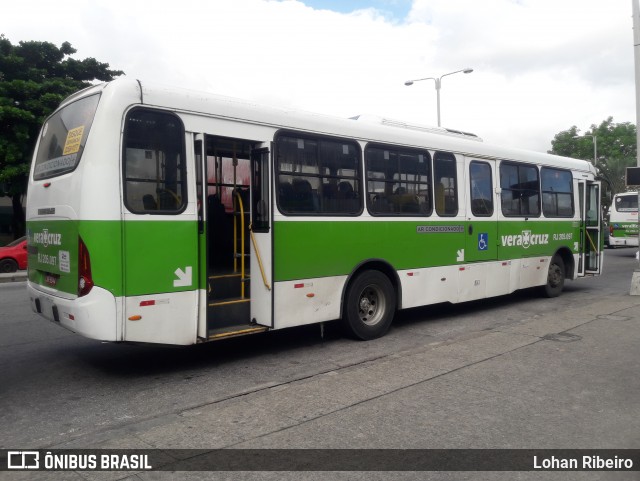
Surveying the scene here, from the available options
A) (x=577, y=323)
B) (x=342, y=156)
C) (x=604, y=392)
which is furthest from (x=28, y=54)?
(x=604, y=392)

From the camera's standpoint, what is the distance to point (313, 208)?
23.5 feet

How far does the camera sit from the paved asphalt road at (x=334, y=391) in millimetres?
4434

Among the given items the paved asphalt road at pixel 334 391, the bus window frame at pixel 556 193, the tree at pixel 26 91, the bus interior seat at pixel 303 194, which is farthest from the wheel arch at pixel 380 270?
the tree at pixel 26 91

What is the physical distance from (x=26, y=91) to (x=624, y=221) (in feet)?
86.0

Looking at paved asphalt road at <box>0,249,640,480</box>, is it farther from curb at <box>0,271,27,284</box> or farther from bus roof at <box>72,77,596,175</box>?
curb at <box>0,271,27,284</box>

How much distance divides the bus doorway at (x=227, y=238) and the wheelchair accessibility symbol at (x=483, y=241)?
4.36 metres

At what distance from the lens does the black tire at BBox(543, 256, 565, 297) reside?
11836 mm

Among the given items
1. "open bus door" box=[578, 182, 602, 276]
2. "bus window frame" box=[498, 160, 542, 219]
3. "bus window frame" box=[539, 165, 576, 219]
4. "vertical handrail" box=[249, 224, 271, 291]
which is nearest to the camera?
"vertical handrail" box=[249, 224, 271, 291]

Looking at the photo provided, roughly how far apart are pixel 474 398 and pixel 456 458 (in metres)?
1.41

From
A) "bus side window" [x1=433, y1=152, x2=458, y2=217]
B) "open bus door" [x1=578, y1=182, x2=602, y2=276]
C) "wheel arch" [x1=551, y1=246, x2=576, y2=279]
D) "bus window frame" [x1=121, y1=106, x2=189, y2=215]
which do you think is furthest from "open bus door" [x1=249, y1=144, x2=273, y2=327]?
"open bus door" [x1=578, y1=182, x2=602, y2=276]

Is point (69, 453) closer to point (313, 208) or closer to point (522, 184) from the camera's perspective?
point (313, 208)

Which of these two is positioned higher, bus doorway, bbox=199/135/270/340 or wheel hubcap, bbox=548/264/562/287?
bus doorway, bbox=199/135/270/340

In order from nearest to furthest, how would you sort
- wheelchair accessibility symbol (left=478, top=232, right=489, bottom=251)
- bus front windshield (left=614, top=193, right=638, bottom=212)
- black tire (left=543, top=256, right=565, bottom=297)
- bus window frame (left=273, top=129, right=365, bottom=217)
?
bus window frame (left=273, top=129, right=365, bottom=217), wheelchair accessibility symbol (left=478, top=232, right=489, bottom=251), black tire (left=543, top=256, right=565, bottom=297), bus front windshield (left=614, top=193, right=638, bottom=212)

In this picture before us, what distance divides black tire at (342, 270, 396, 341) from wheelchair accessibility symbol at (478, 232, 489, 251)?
2354mm
